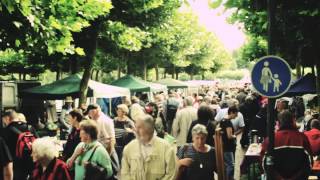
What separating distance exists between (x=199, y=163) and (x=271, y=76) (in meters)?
1.60

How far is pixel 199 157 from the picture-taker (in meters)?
6.55

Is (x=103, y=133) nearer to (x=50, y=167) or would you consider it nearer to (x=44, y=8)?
(x=44, y=8)

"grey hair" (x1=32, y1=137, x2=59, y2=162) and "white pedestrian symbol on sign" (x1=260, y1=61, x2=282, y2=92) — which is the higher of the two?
A: "white pedestrian symbol on sign" (x1=260, y1=61, x2=282, y2=92)

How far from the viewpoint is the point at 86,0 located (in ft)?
36.0

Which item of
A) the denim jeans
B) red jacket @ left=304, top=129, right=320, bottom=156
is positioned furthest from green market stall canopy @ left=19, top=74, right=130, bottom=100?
red jacket @ left=304, top=129, right=320, bottom=156

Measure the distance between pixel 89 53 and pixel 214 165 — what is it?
11.4 m

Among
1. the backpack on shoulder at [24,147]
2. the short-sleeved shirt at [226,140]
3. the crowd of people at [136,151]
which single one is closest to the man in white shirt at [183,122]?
the crowd of people at [136,151]

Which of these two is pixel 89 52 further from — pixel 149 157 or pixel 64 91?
pixel 149 157

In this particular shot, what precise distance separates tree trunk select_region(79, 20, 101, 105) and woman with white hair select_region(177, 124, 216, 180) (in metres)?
9.46

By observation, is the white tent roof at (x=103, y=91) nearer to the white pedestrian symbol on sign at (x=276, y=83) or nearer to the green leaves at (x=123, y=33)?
the green leaves at (x=123, y=33)

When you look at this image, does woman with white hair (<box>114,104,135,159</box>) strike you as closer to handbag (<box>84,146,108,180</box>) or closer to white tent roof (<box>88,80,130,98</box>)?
handbag (<box>84,146,108,180</box>)

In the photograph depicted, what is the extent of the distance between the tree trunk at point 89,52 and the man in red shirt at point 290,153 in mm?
9612

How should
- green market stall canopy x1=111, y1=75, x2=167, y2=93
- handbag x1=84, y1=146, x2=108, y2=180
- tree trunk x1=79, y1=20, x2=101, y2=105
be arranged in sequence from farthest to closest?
1. green market stall canopy x1=111, y1=75, x2=167, y2=93
2. tree trunk x1=79, y1=20, x2=101, y2=105
3. handbag x1=84, y1=146, x2=108, y2=180

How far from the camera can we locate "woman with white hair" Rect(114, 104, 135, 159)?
9.77 m
